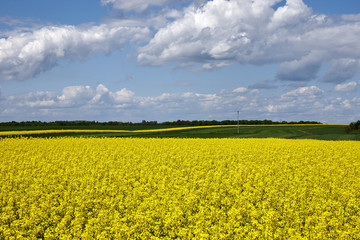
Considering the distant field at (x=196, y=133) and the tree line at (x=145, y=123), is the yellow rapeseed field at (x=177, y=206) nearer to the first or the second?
the distant field at (x=196, y=133)

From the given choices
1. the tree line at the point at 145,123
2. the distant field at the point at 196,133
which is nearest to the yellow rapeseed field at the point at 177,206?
the distant field at the point at 196,133

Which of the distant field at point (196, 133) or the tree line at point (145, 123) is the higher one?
the tree line at point (145, 123)

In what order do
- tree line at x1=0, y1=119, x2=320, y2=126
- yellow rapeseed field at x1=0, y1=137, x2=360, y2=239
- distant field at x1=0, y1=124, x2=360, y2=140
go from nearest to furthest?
yellow rapeseed field at x1=0, y1=137, x2=360, y2=239
distant field at x1=0, y1=124, x2=360, y2=140
tree line at x1=0, y1=119, x2=320, y2=126

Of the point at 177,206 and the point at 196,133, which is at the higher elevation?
the point at 196,133

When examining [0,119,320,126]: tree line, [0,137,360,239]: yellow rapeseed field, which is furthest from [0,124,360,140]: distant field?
[0,137,360,239]: yellow rapeseed field

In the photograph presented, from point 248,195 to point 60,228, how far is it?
6.00m

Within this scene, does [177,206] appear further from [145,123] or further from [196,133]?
[145,123]

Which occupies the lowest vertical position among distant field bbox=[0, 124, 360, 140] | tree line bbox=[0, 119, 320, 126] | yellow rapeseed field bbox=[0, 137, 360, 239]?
yellow rapeseed field bbox=[0, 137, 360, 239]

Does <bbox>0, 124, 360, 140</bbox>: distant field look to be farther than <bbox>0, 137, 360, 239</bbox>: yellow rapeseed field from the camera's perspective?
Yes

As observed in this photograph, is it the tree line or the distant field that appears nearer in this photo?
the distant field

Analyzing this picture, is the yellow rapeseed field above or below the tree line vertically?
below

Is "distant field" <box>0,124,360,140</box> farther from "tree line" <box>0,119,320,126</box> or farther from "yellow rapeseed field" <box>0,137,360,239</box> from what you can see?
"yellow rapeseed field" <box>0,137,360,239</box>

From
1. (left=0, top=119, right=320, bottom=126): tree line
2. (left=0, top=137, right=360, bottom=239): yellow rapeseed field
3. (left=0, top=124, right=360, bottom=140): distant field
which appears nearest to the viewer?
(left=0, top=137, right=360, bottom=239): yellow rapeseed field

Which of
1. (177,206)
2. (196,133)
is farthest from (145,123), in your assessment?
(177,206)
